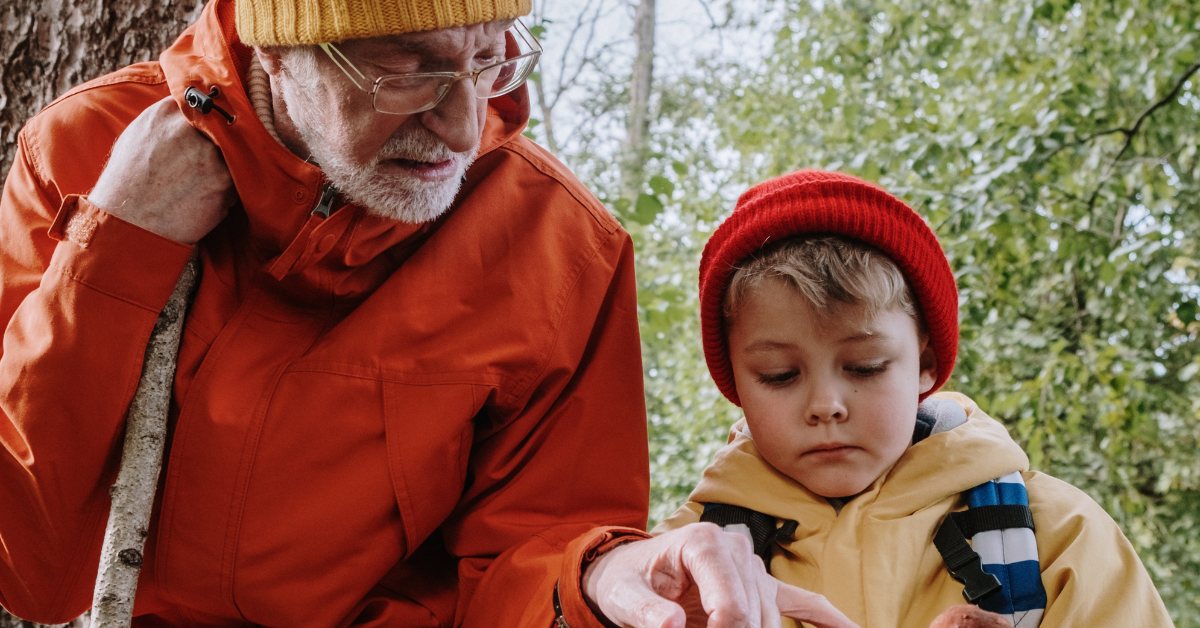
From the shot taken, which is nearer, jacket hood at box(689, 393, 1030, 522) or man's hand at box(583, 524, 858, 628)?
man's hand at box(583, 524, 858, 628)

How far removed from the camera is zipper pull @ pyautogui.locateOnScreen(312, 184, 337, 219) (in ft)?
5.13

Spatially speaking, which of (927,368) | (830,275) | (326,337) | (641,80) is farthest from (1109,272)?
(641,80)

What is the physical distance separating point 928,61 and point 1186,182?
83.1 inches

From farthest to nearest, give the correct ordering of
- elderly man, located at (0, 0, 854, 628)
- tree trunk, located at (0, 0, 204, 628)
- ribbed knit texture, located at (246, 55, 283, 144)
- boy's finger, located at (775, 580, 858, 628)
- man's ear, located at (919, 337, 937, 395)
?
tree trunk, located at (0, 0, 204, 628)
man's ear, located at (919, 337, 937, 395)
ribbed knit texture, located at (246, 55, 283, 144)
elderly man, located at (0, 0, 854, 628)
boy's finger, located at (775, 580, 858, 628)

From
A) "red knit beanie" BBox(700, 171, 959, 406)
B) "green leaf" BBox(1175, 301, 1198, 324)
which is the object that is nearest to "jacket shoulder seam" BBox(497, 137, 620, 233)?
"red knit beanie" BBox(700, 171, 959, 406)

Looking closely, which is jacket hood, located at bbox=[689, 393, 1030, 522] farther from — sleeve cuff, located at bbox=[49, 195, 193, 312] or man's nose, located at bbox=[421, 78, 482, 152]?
sleeve cuff, located at bbox=[49, 195, 193, 312]

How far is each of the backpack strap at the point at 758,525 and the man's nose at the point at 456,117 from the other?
2.76ft

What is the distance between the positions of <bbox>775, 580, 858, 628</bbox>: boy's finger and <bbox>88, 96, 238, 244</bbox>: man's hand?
1.09m

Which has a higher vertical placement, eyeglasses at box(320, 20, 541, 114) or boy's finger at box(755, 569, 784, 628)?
Result: eyeglasses at box(320, 20, 541, 114)

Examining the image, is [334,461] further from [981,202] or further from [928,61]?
[928,61]

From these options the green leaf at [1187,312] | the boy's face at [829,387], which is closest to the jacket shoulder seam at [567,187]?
the boy's face at [829,387]

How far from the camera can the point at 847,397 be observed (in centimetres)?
163

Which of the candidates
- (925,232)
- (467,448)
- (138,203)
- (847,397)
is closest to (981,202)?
(925,232)

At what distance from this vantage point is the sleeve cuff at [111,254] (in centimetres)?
141
